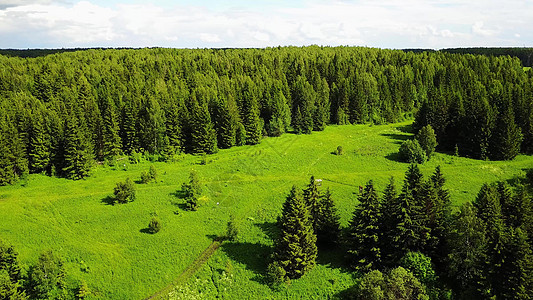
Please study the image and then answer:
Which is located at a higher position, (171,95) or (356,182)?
(171,95)

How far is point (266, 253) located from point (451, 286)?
2315cm

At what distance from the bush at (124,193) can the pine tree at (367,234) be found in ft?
125

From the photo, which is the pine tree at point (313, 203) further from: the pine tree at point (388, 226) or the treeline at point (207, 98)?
the treeline at point (207, 98)

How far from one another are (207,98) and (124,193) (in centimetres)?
4657

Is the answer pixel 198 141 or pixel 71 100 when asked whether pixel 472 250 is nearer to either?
pixel 198 141

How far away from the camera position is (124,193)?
204ft

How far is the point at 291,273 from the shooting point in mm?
45188

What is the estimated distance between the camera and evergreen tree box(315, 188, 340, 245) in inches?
1965

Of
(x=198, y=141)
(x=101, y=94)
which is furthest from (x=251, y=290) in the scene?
(x=101, y=94)

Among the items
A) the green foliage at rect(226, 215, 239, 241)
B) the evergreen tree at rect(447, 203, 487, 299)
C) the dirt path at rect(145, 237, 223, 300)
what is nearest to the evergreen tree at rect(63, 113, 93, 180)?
the dirt path at rect(145, 237, 223, 300)

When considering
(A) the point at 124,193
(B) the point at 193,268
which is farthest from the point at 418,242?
(A) the point at 124,193

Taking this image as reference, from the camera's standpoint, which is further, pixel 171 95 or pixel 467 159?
pixel 171 95

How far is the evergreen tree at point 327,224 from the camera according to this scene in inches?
1965

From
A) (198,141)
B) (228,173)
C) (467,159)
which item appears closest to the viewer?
(228,173)
